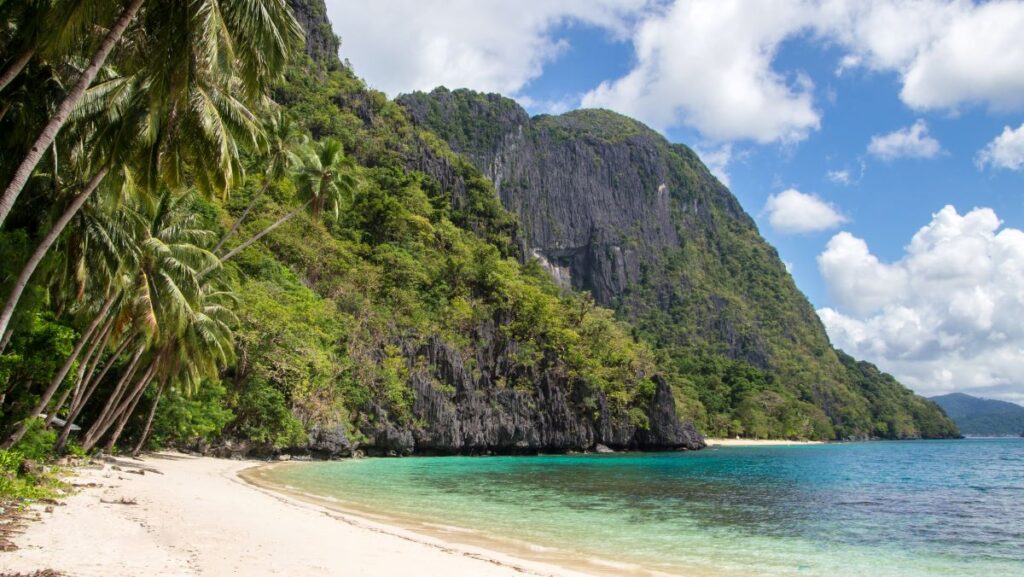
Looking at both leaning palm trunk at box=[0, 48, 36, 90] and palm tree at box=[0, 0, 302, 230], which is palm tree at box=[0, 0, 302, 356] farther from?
leaning palm trunk at box=[0, 48, 36, 90]

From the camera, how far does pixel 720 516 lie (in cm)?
1797

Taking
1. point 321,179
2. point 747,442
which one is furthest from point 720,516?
point 747,442

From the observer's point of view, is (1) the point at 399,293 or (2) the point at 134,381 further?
(1) the point at 399,293

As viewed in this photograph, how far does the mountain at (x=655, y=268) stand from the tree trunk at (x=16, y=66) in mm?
110009

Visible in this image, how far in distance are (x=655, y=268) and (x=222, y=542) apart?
6218 inches

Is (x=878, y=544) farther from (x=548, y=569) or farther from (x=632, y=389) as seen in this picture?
(x=632, y=389)

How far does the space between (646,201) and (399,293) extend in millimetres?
134158

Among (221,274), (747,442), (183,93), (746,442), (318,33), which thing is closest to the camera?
(183,93)

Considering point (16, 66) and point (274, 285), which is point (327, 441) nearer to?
point (274, 285)

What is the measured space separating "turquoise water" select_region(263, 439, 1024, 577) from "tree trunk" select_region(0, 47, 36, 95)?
11.3 metres

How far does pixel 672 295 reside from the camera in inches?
6211

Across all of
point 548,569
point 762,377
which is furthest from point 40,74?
point 762,377

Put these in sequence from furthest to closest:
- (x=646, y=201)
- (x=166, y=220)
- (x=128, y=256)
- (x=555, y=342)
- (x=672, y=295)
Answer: (x=646, y=201) → (x=672, y=295) → (x=555, y=342) → (x=166, y=220) → (x=128, y=256)

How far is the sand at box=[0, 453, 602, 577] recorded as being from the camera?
695 cm
